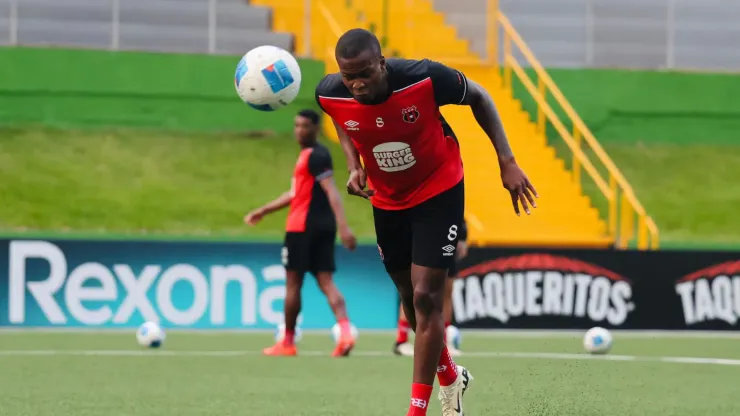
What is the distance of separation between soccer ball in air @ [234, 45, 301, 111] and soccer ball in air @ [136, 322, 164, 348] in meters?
3.99

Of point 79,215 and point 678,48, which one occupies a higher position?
point 678,48

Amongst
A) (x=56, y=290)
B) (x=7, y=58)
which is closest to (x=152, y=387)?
(x=56, y=290)

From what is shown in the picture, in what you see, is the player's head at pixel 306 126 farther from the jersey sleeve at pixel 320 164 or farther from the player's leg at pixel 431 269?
the player's leg at pixel 431 269

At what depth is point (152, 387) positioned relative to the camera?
9320mm

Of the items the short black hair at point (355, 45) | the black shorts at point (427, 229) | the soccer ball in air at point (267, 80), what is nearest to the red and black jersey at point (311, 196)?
the soccer ball in air at point (267, 80)

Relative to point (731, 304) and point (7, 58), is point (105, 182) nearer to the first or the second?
point (7, 58)

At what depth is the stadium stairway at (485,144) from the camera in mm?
20500

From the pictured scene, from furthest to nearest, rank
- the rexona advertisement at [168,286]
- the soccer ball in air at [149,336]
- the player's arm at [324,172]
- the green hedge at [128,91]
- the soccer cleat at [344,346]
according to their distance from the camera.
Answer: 1. the green hedge at [128,91]
2. the rexona advertisement at [168,286]
3. the soccer ball in air at [149,336]
4. the player's arm at [324,172]
5. the soccer cleat at [344,346]

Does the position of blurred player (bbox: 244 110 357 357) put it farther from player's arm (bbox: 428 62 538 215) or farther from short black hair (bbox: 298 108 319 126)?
player's arm (bbox: 428 62 538 215)

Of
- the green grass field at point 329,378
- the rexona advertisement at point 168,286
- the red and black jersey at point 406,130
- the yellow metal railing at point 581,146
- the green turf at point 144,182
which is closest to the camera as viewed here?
the red and black jersey at point 406,130

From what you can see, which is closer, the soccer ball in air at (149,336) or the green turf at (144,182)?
the soccer ball in air at (149,336)

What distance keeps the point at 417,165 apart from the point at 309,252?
5.76 metres

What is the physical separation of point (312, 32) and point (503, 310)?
302 inches

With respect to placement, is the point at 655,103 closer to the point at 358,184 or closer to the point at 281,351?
the point at 281,351
